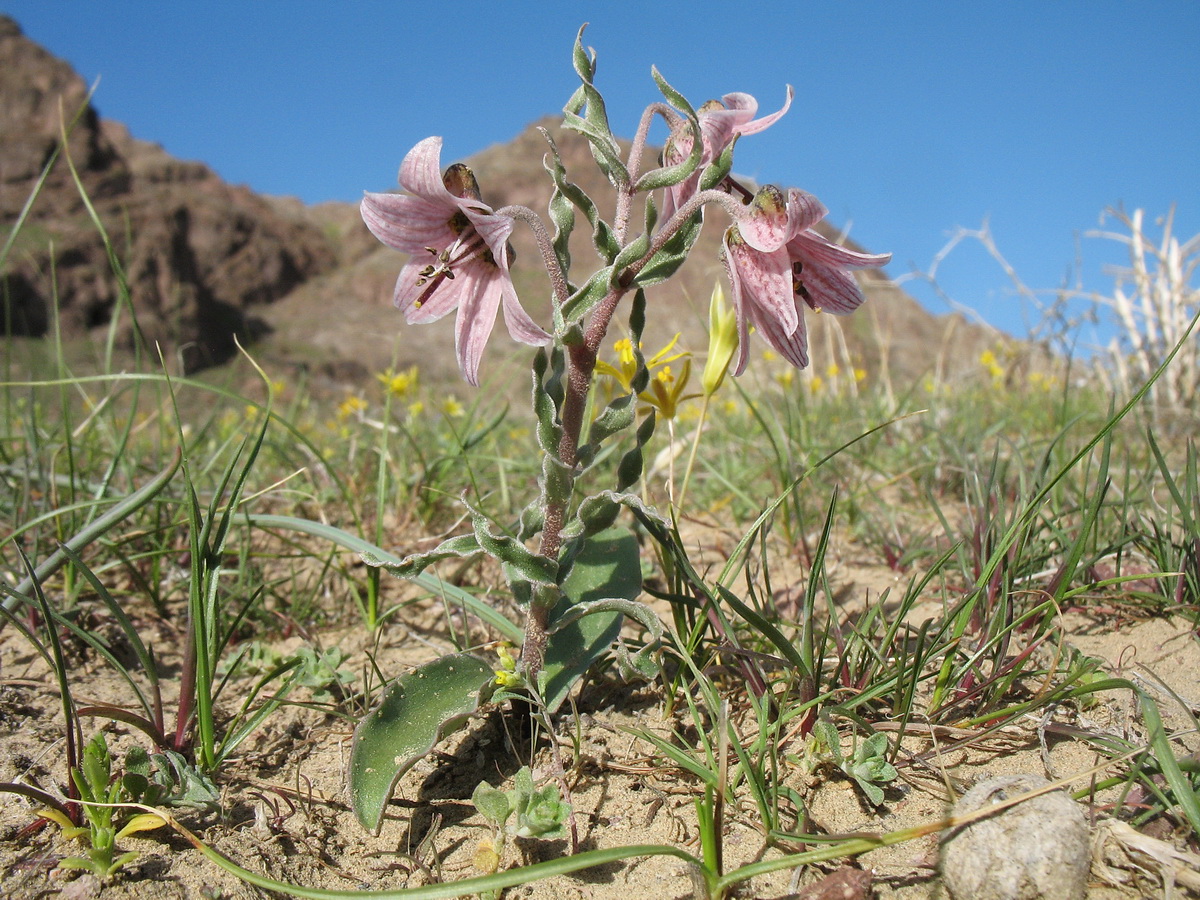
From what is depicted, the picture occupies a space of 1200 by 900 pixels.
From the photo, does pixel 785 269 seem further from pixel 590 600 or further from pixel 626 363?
pixel 590 600

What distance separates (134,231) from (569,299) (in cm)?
3473

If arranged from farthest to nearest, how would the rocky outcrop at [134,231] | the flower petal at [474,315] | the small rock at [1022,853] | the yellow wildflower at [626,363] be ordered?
the rocky outcrop at [134,231] → the yellow wildflower at [626,363] → the flower petal at [474,315] → the small rock at [1022,853]

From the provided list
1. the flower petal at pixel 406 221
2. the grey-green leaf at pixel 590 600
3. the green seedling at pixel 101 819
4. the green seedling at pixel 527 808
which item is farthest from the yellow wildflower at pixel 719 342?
the green seedling at pixel 101 819

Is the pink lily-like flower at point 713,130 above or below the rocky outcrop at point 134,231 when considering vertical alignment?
below

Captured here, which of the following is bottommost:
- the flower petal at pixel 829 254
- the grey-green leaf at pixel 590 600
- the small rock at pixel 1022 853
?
the small rock at pixel 1022 853

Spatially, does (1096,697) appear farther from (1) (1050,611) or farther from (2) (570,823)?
(2) (570,823)

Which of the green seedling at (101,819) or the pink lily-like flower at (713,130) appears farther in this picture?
the pink lily-like flower at (713,130)

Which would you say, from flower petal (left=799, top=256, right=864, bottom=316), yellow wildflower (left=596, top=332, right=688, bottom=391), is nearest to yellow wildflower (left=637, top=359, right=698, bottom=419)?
yellow wildflower (left=596, top=332, right=688, bottom=391)

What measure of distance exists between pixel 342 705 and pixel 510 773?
1.36ft

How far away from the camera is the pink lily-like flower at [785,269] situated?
1248 mm

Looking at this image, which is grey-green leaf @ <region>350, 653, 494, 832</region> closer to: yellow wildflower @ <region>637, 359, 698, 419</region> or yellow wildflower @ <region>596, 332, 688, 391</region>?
yellow wildflower @ <region>596, 332, 688, 391</region>

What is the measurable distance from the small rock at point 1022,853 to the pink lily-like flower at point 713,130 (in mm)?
1090

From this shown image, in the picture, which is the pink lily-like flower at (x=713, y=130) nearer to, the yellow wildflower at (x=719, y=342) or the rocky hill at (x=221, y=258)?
the yellow wildflower at (x=719, y=342)

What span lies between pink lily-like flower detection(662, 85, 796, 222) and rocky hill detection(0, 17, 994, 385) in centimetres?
1697
